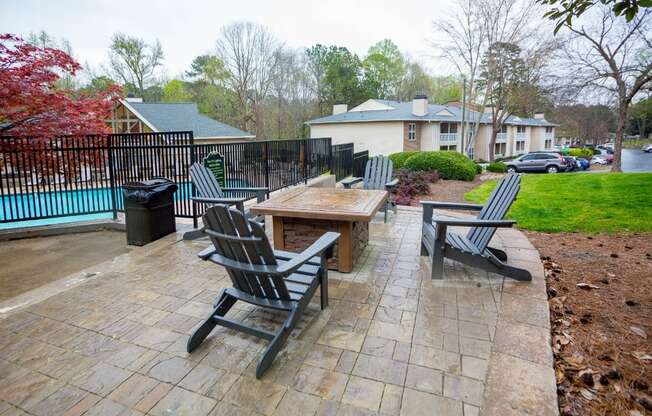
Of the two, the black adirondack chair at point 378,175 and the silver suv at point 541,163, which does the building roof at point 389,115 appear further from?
the black adirondack chair at point 378,175

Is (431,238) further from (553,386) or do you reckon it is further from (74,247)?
(74,247)

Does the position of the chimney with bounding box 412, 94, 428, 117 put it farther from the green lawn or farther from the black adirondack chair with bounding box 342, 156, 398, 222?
the black adirondack chair with bounding box 342, 156, 398, 222

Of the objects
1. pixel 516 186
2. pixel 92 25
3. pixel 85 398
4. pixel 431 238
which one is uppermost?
pixel 92 25

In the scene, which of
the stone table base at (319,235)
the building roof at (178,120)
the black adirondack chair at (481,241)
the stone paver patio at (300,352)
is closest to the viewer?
the stone paver patio at (300,352)

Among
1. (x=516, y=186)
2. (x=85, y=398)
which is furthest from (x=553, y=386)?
(x=85, y=398)

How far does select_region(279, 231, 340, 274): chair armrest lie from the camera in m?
2.28

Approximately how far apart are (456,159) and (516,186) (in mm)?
12636

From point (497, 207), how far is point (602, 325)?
132cm

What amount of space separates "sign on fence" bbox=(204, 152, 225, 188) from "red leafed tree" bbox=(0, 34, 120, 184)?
190 centimetres

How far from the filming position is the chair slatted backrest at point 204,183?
5.20 meters

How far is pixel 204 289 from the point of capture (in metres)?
3.48

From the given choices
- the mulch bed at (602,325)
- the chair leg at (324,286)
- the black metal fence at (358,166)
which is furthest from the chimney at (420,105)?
the chair leg at (324,286)

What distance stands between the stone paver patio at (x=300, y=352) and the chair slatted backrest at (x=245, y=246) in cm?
42

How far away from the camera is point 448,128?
1158 inches
